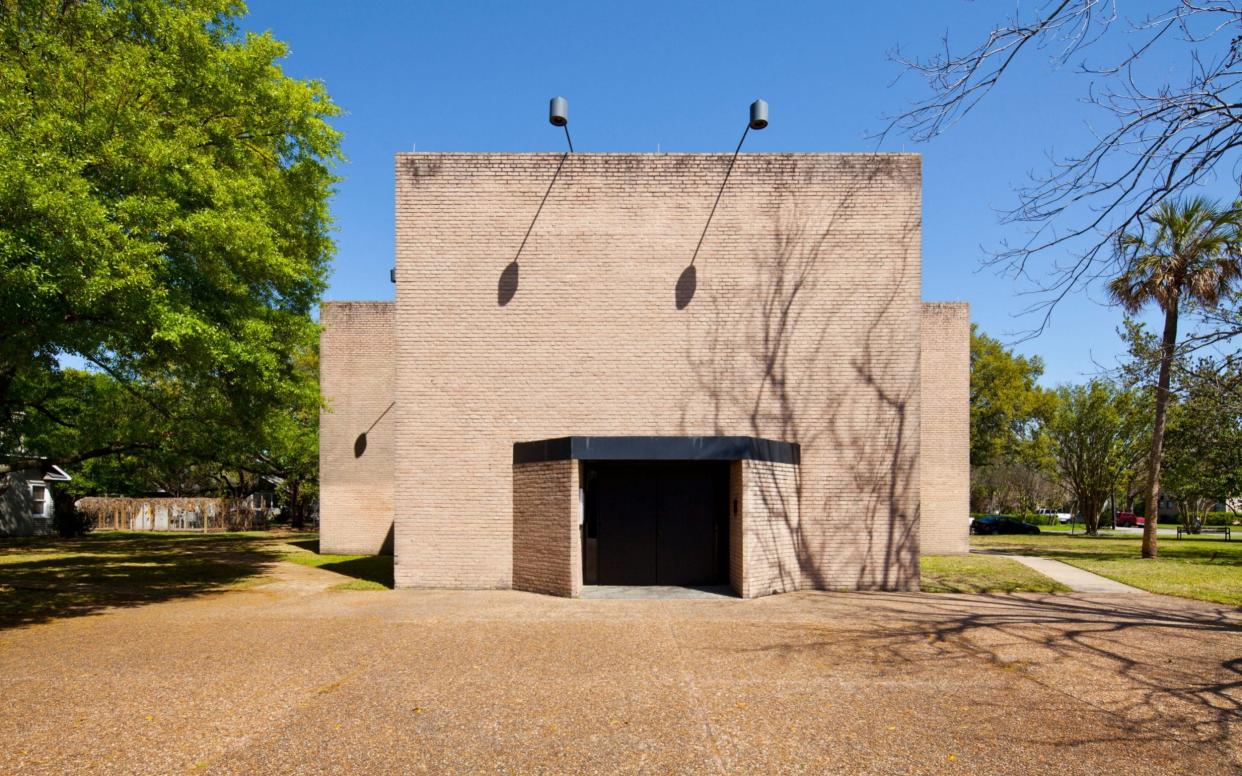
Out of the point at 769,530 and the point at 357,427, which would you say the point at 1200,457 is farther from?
the point at 357,427

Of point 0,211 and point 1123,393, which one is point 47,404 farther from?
point 1123,393

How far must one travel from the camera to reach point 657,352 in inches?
525

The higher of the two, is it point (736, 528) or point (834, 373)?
point (834, 373)

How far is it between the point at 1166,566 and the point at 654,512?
617 inches

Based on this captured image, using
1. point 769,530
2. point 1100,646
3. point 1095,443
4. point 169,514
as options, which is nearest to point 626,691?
point 769,530

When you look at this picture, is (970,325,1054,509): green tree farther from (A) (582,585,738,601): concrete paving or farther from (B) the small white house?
(B) the small white house

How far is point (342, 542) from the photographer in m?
21.5

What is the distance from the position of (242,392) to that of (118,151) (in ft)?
17.7

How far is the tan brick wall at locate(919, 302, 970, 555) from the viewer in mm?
22078

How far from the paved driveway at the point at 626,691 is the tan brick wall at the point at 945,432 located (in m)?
11.1

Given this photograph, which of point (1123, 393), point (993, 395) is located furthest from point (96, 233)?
point (993, 395)

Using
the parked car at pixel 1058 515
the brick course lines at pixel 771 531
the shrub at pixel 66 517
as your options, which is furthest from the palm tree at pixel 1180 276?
the shrub at pixel 66 517

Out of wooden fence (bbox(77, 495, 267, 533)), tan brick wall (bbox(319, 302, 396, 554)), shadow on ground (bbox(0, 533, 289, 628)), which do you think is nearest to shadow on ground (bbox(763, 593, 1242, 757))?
shadow on ground (bbox(0, 533, 289, 628))

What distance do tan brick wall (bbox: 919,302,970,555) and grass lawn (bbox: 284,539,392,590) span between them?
55.1 ft
